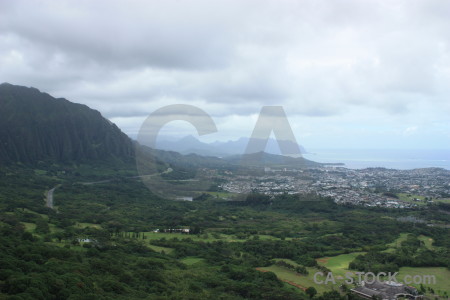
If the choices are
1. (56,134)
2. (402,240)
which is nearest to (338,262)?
(402,240)

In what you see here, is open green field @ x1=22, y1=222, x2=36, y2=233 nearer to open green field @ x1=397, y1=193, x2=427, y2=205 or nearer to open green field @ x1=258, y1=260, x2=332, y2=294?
open green field @ x1=258, y1=260, x2=332, y2=294

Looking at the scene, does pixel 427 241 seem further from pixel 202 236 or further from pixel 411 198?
pixel 411 198

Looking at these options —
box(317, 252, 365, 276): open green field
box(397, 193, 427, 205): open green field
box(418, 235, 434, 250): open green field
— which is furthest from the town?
box(317, 252, 365, 276): open green field

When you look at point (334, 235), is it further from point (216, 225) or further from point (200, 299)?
point (200, 299)

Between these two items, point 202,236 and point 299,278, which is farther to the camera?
point 202,236

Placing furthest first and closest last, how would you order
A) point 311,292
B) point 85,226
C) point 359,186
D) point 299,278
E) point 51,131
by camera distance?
point 51,131 → point 359,186 → point 85,226 → point 299,278 → point 311,292

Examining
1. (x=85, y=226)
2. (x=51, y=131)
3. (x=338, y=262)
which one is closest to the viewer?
(x=338, y=262)

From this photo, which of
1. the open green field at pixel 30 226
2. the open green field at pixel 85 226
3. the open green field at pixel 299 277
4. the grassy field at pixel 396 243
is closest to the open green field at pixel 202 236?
the open green field at pixel 85 226
